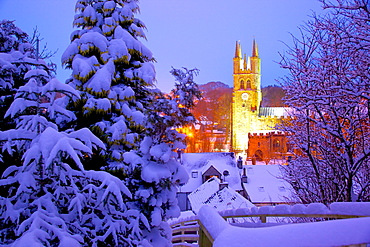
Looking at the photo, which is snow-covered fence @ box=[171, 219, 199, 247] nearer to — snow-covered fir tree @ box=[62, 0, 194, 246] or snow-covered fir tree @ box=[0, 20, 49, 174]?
snow-covered fir tree @ box=[62, 0, 194, 246]

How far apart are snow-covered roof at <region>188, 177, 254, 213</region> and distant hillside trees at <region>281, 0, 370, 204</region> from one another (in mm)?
8580

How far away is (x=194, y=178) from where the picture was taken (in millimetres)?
25375

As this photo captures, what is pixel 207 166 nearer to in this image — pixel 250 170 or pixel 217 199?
pixel 250 170

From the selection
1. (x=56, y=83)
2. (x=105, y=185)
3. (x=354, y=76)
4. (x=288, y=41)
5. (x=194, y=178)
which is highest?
(x=288, y=41)

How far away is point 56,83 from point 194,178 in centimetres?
2259

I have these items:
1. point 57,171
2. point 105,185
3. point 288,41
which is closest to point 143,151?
point 105,185

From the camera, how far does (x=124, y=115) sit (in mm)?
7785

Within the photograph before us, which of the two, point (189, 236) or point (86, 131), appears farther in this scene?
point (189, 236)

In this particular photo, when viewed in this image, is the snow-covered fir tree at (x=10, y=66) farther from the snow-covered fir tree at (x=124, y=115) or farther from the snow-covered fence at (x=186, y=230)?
the snow-covered fence at (x=186, y=230)

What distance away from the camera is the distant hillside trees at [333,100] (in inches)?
185

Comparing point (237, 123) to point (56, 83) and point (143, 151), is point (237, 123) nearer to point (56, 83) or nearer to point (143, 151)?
point (143, 151)

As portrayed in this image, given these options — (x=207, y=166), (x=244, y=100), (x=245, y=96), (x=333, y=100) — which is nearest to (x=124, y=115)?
(x=333, y=100)

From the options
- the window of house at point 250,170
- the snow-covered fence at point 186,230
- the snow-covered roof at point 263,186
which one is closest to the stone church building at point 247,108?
the window of house at point 250,170

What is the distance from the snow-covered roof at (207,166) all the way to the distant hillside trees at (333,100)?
56.0ft
